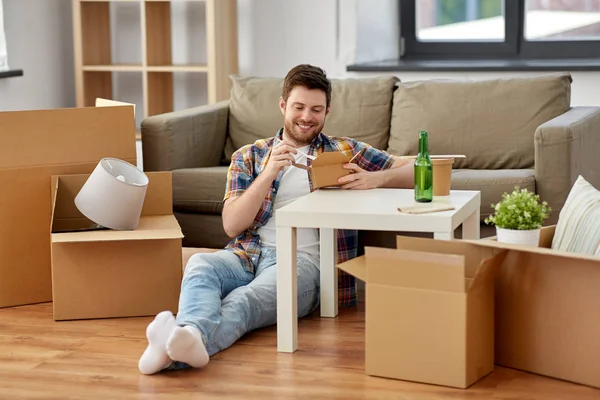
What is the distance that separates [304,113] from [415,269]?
0.80 metres

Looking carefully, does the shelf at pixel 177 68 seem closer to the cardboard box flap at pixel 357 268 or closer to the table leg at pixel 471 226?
the table leg at pixel 471 226

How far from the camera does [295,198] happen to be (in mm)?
3117

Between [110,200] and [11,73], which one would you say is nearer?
[110,200]

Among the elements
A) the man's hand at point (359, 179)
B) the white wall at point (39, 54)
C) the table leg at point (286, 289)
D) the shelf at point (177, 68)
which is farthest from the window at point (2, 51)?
the table leg at point (286, 289)

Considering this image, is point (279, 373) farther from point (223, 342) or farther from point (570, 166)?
point (570, 166)

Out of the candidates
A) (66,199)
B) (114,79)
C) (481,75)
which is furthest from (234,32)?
(66,199)

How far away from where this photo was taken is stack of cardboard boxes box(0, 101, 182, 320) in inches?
122

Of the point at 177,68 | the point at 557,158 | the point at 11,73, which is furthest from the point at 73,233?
the point at 177,68

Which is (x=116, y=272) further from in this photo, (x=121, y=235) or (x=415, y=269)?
(x=415, y=269)

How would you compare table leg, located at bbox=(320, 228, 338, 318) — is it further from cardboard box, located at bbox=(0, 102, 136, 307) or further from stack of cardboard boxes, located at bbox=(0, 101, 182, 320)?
cardboard box, located at bbox=(0, 102, 136, 307)

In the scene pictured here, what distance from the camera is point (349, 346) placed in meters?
2.83

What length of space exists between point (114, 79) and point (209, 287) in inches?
111

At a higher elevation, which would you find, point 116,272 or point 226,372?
point 116,272

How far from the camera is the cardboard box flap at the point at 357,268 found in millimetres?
2533
